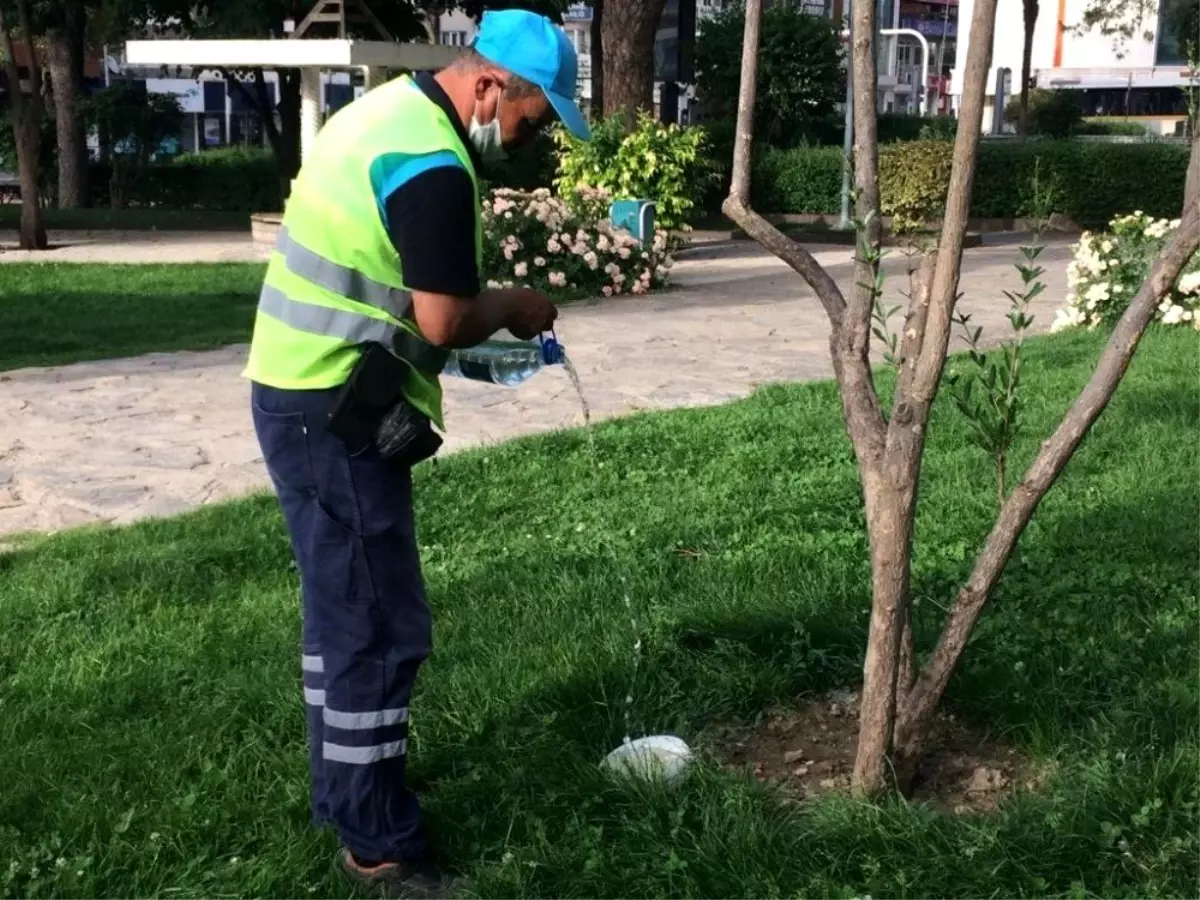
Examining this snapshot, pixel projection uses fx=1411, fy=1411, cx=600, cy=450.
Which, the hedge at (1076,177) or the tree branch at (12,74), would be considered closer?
the tree branch at (12,74)

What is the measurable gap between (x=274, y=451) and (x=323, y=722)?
60 cm

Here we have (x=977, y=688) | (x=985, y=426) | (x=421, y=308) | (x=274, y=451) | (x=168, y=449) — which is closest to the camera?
(x=421, y=308)

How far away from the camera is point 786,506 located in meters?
5.39

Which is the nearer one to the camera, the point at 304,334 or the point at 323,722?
the point at 304,334

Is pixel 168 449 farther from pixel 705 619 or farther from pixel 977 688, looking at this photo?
pixel 977 688

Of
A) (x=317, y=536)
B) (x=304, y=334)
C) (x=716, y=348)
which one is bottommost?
(x=716, y=348)

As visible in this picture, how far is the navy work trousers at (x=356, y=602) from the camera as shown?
279cm

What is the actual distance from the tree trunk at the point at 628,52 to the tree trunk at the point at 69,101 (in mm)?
10898

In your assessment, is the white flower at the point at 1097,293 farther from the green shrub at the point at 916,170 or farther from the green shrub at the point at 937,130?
the green shrub at the point at 937,130

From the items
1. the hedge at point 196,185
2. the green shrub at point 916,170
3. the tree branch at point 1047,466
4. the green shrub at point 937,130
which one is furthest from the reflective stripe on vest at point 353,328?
the hedge at point 196,185

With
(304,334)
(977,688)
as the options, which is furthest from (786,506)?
(304,334)

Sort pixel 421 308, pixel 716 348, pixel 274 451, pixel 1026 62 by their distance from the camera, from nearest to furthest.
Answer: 1. pixel 421 308
2. pixel 274 451
3. pixel 716 348
4. pixel 1026 62

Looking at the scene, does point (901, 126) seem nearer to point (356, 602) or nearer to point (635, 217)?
point (635, 217)

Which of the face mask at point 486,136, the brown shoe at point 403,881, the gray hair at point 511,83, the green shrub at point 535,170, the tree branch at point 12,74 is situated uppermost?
the tree branch at point 12,74
